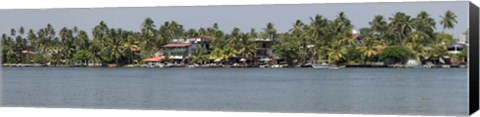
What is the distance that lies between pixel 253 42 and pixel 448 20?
3123 millimetres

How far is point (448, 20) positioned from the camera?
14805 mm

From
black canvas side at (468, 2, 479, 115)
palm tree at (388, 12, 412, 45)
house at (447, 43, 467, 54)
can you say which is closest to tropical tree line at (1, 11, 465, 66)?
palm tree at (388, 12, 412, 45)

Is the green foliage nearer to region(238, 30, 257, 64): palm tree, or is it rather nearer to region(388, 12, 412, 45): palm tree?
region(238, 30, 257, 64): palm tree

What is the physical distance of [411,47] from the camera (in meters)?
15.6

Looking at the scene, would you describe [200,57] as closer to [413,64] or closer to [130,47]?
[130,47]

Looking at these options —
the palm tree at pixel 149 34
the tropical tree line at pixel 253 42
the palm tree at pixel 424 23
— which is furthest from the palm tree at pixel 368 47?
the palm tree at pixel 149 34

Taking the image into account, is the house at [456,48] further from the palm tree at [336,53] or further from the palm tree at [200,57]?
the palm tree at [200,57]

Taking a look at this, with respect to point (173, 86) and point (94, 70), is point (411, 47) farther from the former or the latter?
point (94, 70)

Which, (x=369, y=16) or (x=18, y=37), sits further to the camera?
(x=18, y=37)

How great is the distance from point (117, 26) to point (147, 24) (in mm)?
476

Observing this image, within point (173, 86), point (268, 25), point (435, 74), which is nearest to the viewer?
point (435, 74)

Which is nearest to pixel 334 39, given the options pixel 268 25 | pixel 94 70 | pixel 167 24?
pixel 268 25

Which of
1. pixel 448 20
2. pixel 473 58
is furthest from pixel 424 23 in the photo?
pixel 473 58

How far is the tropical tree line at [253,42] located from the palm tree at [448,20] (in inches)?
0.5
